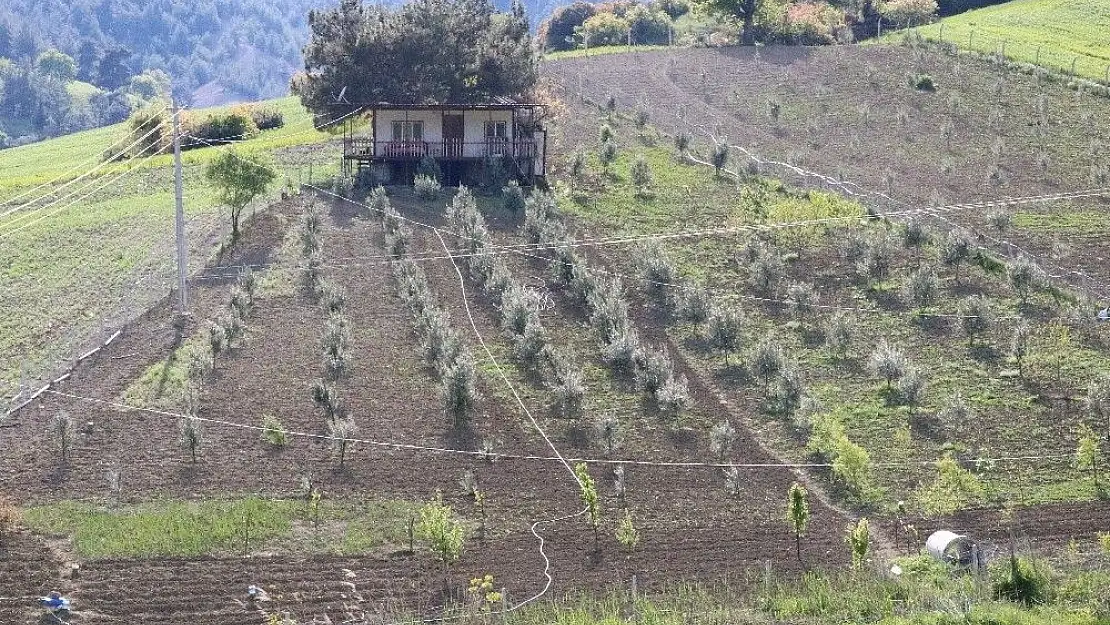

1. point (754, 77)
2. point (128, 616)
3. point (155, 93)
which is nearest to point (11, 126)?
point (155, 93)

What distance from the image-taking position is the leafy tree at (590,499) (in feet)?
115

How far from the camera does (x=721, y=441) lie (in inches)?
1554

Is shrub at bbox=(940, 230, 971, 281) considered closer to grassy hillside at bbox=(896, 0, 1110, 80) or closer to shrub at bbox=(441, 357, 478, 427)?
shrub at bbox=(441, 357, 478, 427)

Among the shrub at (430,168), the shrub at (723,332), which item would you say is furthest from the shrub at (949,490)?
the shrub at (430,168)

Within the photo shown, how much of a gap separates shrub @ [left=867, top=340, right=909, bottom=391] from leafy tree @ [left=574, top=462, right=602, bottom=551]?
9319 mm

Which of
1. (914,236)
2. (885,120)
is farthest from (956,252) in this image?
(885,120)

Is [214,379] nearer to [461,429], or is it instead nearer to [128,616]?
[461,429]

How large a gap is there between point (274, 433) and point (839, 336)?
1502cm

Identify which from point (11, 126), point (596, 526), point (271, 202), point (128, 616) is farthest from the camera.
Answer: point (11, 126)

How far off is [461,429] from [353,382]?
11.6ft

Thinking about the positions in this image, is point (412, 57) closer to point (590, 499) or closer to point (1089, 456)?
point (590, 499)

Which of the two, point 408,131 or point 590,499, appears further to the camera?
point 408,131

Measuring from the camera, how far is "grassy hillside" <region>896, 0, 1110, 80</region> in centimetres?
8019

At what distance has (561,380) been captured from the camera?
42500mm
